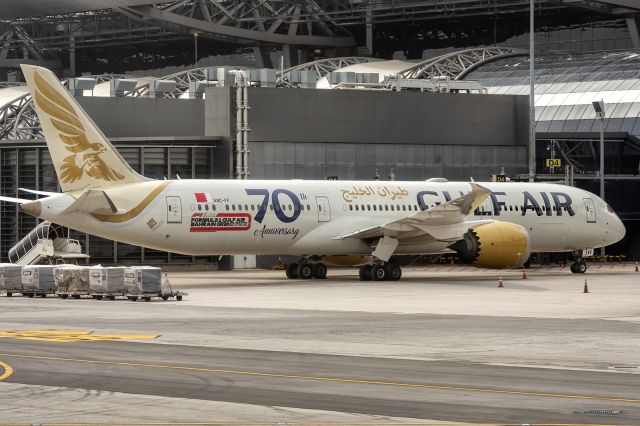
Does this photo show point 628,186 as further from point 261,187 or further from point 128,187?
point 128,187

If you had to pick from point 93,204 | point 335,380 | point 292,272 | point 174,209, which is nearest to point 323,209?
point 292,272

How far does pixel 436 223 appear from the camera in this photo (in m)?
50.7

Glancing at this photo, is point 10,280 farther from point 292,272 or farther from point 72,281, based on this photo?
point 292,272

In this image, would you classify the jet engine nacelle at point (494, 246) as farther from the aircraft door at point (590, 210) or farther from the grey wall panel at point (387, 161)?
the grey wall panel at point (387, 161)

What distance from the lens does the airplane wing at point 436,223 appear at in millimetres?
49562

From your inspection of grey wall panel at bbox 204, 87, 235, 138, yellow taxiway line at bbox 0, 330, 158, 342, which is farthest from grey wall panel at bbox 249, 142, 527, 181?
yellow taxiway line at bbox 0, 330, 158, 342

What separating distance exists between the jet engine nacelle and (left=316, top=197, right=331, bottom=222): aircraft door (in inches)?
210

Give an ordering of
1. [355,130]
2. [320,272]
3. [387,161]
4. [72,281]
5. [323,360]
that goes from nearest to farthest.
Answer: [323,360]
[72,281]
[320,272]
[355,130]
[387,161]

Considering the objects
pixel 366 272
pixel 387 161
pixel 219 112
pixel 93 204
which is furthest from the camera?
pixel 387 161

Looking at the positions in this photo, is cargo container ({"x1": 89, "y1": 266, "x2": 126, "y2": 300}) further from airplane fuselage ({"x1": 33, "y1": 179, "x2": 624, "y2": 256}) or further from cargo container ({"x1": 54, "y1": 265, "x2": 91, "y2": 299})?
airplane fuselage ({"x1": 33, "y1": 179, "x2": 624, "y2": 256})

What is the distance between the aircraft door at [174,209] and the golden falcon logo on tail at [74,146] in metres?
2.55

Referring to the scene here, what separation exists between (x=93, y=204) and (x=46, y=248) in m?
13.6

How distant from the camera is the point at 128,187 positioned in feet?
154

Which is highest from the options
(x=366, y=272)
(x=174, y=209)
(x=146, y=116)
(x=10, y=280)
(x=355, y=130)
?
(x=146, y=116)
